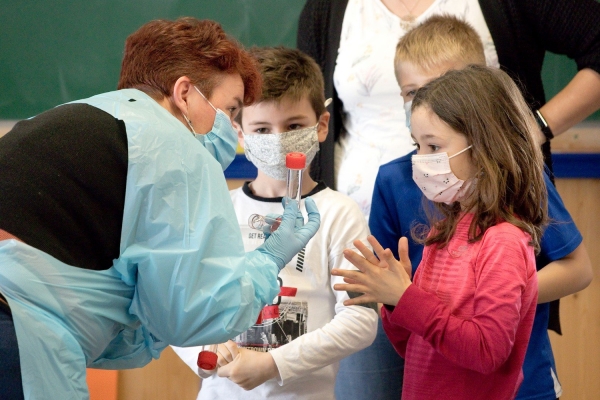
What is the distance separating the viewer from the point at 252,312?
1296mm

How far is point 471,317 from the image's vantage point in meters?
1.32

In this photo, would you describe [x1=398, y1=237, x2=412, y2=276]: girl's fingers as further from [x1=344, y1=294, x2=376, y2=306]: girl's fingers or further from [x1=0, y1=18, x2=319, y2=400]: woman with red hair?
[x1=0, y1=18, x2=319, y2=400]: woman with red hair

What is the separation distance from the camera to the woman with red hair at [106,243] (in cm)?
108

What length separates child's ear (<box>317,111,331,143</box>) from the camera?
193 centimetres

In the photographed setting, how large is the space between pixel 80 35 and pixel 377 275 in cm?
184

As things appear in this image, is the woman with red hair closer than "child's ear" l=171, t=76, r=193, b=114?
Yes

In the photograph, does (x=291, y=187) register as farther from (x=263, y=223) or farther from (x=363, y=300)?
(x=363, y=300)

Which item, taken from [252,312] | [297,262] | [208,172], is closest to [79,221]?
[208,172]

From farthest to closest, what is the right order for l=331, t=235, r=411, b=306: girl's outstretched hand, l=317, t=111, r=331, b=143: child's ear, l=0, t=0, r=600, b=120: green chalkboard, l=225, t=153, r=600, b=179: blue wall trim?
l=0, t=0, r=600, b=120: green chalkboard → l=225, t=153, r=600, b=179: blue wall trim → l=317, t=111, r=331, b=143: child's ear → l=331, t=235, r=411, b=306: girl's outstretched hand

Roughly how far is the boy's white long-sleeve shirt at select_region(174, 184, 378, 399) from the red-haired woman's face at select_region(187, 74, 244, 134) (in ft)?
1.37

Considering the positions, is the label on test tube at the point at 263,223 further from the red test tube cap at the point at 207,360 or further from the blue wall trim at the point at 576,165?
the blue wall trim at the point at 576,165

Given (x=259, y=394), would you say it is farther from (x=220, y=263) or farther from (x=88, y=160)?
(x=88, y=160)

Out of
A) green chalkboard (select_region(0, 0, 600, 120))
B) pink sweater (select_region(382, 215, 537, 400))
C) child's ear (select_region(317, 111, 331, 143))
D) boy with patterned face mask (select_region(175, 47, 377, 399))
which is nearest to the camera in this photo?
pink sweater (select_region(382, 215, 537, 400))

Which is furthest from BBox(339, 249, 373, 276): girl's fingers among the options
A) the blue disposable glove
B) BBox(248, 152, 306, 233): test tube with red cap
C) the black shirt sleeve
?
the black shirt sleeve
